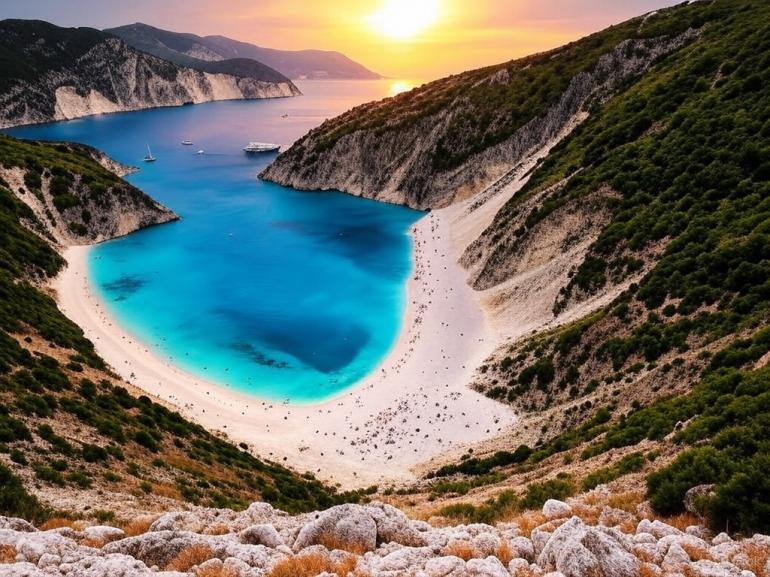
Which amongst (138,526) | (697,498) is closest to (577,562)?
(697,498)

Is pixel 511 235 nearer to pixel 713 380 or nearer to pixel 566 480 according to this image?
pixel 713 380

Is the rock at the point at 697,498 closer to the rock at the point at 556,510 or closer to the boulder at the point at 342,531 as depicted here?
the rock at the point at 556,510

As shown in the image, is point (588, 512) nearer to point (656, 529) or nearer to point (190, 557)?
point (656, 529)

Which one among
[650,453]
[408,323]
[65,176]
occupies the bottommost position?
[650,453]

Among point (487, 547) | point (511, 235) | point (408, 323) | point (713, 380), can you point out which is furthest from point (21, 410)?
point (511, 235)

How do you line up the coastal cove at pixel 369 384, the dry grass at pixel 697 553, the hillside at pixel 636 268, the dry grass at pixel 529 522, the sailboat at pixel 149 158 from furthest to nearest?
the sailboat at pixel 149 158
the coastal cove at pixel 369 384
the hillside at pixel 636 268
the dry grass at pixel 529 522
the dry grass at pixel 697 553

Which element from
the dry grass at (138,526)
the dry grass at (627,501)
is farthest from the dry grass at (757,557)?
the dry grass at (138,526)
